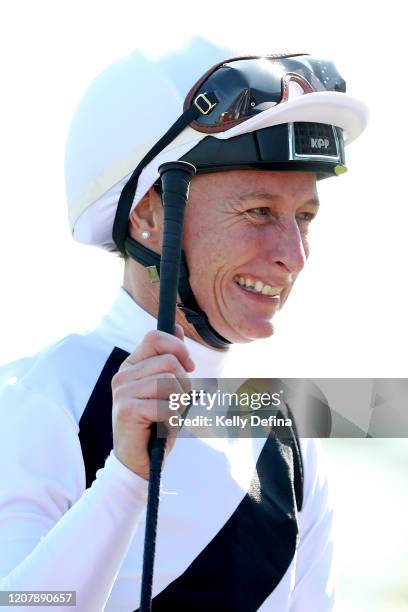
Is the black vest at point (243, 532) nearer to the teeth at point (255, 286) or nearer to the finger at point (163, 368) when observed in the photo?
the teeth at point (255, 286)

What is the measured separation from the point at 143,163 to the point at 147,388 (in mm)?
1190

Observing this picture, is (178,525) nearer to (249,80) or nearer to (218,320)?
(218,320)

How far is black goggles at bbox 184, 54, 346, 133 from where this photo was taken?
3369 mm

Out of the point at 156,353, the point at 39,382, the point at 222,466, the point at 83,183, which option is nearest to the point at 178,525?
the point at 222,466

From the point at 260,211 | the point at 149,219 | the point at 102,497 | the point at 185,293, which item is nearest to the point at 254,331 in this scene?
the point at 185,293

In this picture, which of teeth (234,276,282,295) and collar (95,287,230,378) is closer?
teeth (234,276,282,295)

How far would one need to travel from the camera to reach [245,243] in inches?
129

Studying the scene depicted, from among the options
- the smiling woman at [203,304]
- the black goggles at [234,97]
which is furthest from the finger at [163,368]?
the black goggles at [234,97]

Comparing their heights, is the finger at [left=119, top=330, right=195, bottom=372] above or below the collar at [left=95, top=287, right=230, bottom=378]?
below

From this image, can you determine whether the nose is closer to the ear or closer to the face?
the face

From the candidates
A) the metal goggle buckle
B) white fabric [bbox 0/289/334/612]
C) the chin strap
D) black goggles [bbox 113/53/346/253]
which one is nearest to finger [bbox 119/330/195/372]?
white fabric [bbox 0/289/334/612]

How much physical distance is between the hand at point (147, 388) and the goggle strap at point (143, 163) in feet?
3.39

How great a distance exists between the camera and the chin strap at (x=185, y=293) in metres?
3.34

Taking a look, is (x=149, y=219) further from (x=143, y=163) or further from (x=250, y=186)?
(x=250, y=186)
